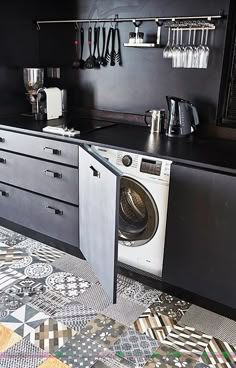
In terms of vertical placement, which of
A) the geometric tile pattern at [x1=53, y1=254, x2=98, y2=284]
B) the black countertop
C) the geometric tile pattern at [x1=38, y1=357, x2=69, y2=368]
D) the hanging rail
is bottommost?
the geometric tile pattern at [x1=38, y1=357, x2=69, y2=368]

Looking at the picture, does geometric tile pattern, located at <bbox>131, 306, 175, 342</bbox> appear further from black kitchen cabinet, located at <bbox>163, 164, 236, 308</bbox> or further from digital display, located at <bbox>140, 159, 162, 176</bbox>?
digital display, located at <bbox>140, 159, 162, 176</bbox>

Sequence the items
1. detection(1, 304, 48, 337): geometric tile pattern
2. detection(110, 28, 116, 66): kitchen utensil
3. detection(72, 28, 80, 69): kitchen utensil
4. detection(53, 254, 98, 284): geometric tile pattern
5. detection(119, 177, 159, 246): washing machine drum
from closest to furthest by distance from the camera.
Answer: detection(1, 304, 48, 337): geometric tile pattern → detection(119, 177, 159, 246): washing machine drum → detection(53, 254, 98, 284): geometric tile pattern → detection(110, 28, 116, 66): kitchen utensil → detection(72, 28, 80, 69): kitchen utensil

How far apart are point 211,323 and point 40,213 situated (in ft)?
4.50

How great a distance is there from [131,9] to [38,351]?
7.61 ft

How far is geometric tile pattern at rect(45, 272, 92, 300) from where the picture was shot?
2174mm

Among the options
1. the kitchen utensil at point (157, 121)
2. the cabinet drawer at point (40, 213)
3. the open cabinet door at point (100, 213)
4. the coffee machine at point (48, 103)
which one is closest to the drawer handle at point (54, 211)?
the cabinet drawer at point (40, 213)

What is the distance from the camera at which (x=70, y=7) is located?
288 centimetres

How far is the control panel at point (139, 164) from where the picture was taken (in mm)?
1979

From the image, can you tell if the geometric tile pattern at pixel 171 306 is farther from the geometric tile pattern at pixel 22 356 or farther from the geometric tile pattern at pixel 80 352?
the geometric tile pattern at pixel 22 356

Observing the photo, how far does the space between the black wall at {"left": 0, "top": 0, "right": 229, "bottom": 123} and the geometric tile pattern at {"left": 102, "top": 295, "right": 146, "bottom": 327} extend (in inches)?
53.5

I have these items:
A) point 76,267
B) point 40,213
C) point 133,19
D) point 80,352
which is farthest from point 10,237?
point 133,19

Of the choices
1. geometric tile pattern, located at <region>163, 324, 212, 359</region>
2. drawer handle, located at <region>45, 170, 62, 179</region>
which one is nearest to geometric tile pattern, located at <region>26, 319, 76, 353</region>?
geometric tile pattern, located at <region>163, 324, 212, 359</region>

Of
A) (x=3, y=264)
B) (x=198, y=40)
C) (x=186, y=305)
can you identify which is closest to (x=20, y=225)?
(x=3, y=264)

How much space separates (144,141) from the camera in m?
2.27
